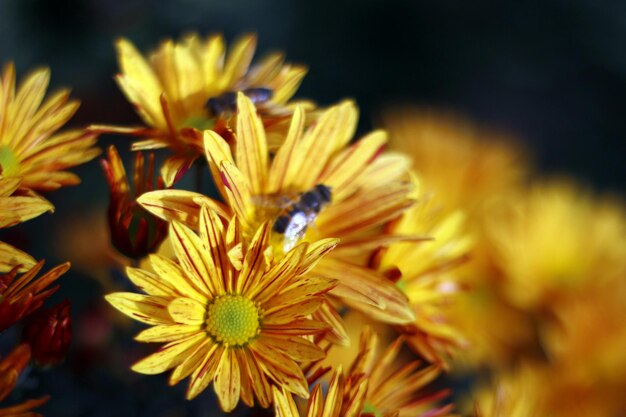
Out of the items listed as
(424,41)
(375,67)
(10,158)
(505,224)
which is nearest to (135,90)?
(10,158)

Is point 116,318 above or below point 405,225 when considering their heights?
below

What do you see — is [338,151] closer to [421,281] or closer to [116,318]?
[421,281]

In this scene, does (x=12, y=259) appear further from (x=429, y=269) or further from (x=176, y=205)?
(x=429, y=269)

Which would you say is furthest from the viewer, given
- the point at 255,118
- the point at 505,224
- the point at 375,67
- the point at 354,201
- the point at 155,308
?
the point at 375,67

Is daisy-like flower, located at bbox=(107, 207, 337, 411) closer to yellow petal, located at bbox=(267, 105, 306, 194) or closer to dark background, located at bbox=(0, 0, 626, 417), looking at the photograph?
yellow petal, located at bbox=(267, 105, 306, 194)

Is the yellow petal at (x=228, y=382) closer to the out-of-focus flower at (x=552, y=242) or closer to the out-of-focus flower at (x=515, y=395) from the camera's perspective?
the out-of-focus flower at (x=515, y=395)

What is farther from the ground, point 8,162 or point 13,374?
point 8,162

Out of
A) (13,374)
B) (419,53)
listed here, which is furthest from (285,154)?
(419,53)
